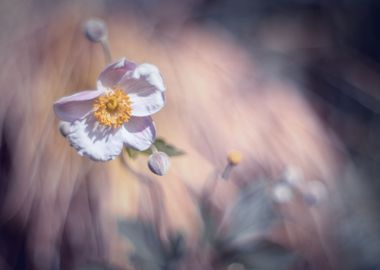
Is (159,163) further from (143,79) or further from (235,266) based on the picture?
(235,266)

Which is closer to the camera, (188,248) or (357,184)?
(188,248)

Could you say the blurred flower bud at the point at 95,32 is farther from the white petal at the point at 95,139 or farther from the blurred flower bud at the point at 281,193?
the blurred flower bud at the point at 281,193

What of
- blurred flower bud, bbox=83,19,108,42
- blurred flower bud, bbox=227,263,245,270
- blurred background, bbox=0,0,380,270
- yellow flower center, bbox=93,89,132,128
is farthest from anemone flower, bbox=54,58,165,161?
blurred flower bud, bbox=227,263,245,270

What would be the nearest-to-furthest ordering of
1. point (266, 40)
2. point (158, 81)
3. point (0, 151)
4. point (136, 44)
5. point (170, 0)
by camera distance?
point (158, 81)
point (0, 151)
point (136, 44)
point (170, 0)
point (266, 40)

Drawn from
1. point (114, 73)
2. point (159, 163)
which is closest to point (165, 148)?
point (159, 163)

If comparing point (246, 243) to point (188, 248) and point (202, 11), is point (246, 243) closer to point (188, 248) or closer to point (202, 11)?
point (188, 248)

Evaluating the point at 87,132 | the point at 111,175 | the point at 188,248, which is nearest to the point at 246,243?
the point at 188,248

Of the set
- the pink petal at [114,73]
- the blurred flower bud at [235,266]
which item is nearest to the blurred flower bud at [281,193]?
the blurred flower bud at [235,266]
